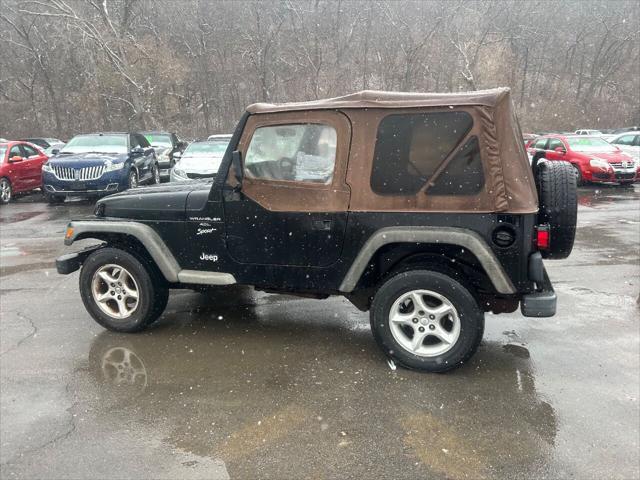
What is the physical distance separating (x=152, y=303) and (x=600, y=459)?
3494mm

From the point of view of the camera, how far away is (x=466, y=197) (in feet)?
12.0

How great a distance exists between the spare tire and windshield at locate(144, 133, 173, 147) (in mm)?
17017

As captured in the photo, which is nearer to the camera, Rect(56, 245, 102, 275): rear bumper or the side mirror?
the side mirror

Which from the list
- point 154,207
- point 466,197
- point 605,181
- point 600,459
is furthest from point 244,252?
point 605,181

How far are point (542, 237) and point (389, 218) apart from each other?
107 centimetres

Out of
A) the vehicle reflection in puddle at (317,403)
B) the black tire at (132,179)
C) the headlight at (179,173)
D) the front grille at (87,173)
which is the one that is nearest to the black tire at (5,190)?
the front grille at (87,173)

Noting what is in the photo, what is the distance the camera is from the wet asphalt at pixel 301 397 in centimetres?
289

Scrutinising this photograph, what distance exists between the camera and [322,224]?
13.2 ft

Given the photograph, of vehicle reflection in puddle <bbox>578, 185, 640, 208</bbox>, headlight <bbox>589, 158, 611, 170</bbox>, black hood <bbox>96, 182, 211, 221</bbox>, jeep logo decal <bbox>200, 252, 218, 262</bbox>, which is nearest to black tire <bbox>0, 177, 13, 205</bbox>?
black hood <bbox>96, 182, 211, 221</bbox>

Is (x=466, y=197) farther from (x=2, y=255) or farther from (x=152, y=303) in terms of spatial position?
(x=2, y=255)

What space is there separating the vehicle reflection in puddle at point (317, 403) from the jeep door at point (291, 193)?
0.81 meters

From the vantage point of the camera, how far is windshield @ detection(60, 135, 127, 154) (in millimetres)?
13625

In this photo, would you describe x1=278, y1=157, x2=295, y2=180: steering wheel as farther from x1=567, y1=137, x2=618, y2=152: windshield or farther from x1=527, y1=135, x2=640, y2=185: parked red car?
x1=567, y1=137, x2=618, y2=152: windshield

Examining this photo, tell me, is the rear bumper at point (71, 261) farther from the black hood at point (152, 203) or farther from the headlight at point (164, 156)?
the headlight at point (164, 156)
